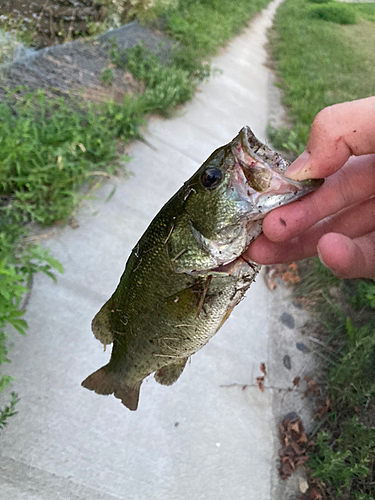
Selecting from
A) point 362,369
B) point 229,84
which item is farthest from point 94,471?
point 229,84

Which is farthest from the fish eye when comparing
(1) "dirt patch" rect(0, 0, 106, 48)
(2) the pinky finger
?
(1) "dirt patch" rect(0, 0, 106, 48)

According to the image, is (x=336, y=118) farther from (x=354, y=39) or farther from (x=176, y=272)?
(x=354, y=39)

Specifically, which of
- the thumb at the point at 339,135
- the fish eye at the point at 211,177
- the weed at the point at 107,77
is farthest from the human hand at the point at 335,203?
the weed at the point at 107,77

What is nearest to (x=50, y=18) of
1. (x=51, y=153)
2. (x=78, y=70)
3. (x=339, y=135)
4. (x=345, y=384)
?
(x=78, y=70)

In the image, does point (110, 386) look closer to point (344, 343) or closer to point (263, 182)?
point (263, 182)

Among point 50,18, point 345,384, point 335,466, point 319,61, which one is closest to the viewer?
point 335,466

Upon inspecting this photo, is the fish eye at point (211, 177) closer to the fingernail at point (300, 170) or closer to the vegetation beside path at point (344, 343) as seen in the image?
the fingernail at point (300, 170)

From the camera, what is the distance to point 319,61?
5078 mm

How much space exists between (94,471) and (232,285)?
1584 mm

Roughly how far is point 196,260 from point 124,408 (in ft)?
5.14

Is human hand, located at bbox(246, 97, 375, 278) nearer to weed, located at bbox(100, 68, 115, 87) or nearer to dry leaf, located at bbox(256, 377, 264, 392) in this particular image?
dry leaf, located at bbox(256, 377, 264, 392)

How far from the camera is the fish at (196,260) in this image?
1.11 meters

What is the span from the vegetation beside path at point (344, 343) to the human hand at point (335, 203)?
4.27 feet

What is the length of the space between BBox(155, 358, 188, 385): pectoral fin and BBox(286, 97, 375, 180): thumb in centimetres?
105
